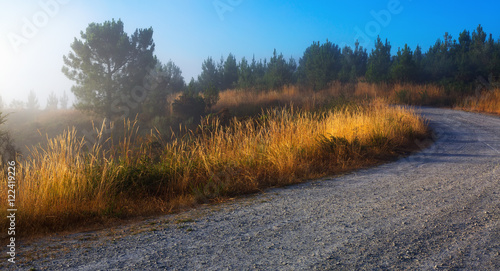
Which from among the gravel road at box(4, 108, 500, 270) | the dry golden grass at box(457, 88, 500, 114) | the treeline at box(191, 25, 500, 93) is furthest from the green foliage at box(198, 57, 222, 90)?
the gravel road at box(4, 108, 500, 270)

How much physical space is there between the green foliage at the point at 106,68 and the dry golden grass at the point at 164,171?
17.4m

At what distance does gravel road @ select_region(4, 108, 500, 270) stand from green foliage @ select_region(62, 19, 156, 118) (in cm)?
2121

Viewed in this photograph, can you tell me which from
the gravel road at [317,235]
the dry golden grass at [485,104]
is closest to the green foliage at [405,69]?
the dry golden grass at [485,104]

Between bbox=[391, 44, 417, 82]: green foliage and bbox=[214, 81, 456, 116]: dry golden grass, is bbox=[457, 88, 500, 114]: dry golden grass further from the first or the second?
bbox=[391, 44, 417, 82]: green foliage

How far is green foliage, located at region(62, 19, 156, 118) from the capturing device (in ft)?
76.3

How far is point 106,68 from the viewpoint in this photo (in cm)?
2417

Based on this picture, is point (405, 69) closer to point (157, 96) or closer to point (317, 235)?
point (157, 96)

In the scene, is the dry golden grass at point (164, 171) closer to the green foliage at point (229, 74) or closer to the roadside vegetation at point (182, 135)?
the roadside vegetation at point (182, 135)

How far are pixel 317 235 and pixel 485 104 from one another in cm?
1938

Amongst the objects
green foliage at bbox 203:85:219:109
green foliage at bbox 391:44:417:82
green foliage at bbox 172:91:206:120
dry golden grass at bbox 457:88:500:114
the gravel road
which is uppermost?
green foliage at bbox 391:44:417:82

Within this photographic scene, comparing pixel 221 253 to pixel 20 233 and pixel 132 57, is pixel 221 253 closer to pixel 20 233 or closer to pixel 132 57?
pixel 20 233

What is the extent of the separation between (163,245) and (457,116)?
53.5 ft

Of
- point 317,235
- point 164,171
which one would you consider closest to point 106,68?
point 164,171

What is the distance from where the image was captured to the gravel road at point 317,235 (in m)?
2.72
